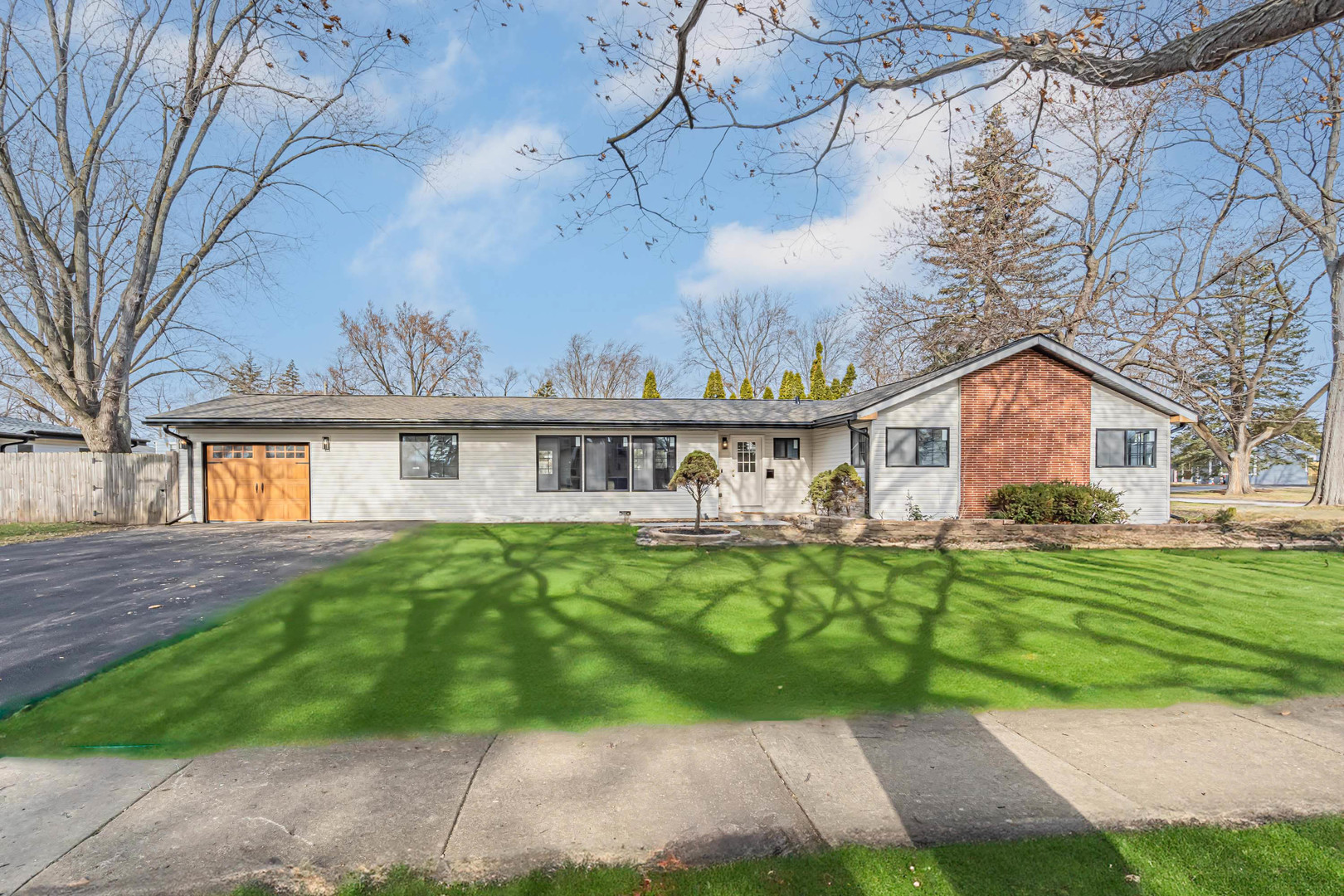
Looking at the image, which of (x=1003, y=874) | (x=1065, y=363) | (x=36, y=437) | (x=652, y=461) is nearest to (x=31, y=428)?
(x=36, y=437)

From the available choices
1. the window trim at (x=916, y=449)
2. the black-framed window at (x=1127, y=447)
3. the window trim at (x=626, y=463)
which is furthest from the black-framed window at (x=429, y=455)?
the black-framed window at (x=1127, y=447)

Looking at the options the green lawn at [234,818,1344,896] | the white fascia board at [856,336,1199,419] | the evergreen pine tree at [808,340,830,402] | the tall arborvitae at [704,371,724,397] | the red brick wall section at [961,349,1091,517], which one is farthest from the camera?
the tall arborvitae at [704,371,724,397]

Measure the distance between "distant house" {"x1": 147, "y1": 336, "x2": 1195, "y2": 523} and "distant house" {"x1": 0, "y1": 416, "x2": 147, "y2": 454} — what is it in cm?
1439

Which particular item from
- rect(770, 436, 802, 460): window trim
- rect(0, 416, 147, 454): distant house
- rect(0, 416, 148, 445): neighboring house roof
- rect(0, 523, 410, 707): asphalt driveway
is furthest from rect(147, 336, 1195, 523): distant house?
rect(0, 416, 148, 445): neighboring house roof

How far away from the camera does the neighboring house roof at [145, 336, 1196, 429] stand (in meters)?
15.0

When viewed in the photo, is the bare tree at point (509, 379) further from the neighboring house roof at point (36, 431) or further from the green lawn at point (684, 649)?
the green lawn at point (684, 649)

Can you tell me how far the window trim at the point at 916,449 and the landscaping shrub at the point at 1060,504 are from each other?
152 cm

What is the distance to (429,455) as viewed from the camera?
52.3ft

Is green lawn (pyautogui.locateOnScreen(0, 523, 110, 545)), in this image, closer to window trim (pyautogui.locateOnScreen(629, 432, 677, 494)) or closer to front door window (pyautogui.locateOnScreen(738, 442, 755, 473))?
window trim (pyautogui.locateOnScreen(629, 432, 677, 494))

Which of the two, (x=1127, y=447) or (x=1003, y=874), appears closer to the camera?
(x=1003, y=874)

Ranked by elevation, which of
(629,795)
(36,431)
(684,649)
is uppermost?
(36,431)

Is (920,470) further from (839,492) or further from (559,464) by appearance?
(559,464)

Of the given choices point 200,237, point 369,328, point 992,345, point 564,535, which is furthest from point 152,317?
point 992,345

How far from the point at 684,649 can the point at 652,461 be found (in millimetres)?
10894
